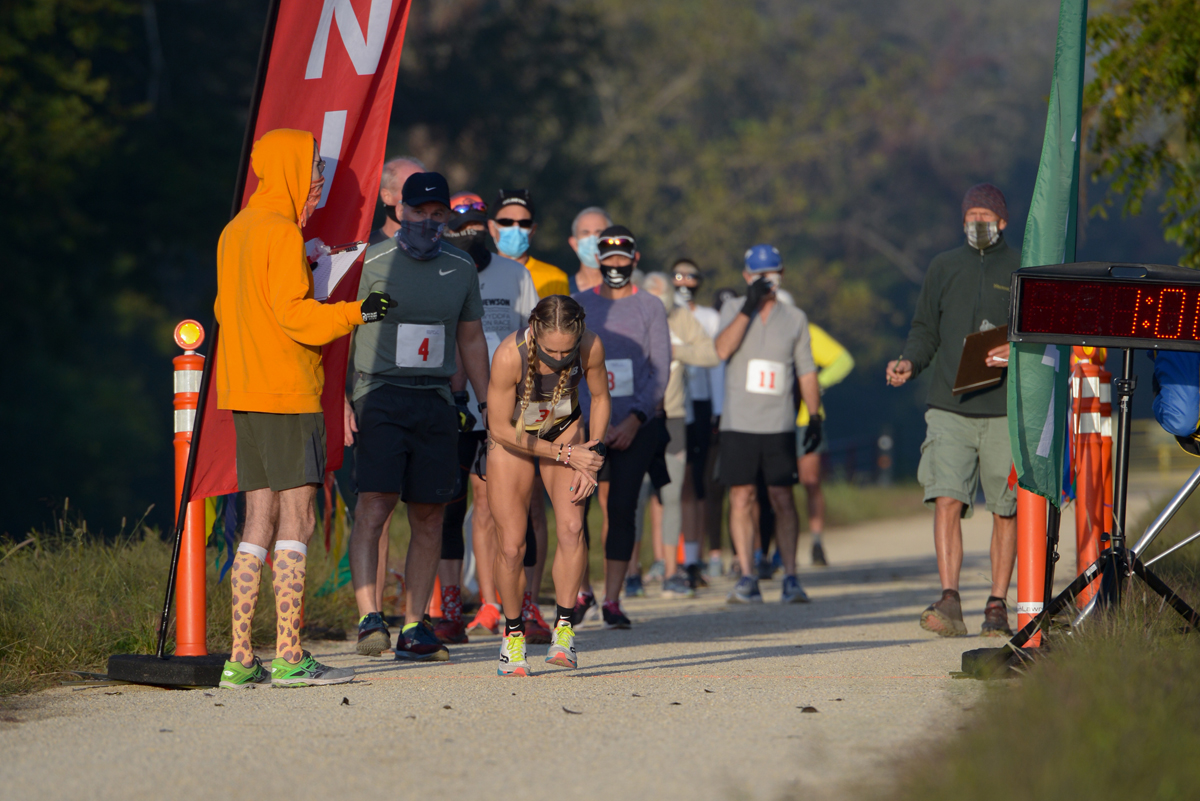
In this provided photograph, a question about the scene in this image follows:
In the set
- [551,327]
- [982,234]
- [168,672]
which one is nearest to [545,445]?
[551,327]

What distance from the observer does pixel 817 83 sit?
148 feet

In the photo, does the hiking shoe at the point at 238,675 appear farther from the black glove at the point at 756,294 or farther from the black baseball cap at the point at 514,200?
the black glove at the point at 756,294

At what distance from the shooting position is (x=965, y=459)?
316 inches

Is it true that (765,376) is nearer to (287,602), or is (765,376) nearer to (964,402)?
(964,402)

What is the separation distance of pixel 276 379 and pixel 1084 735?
333 centimetres

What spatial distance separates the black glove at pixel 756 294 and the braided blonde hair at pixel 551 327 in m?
3.63

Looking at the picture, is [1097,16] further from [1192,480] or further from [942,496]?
[1192,480]

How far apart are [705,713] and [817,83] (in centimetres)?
4152

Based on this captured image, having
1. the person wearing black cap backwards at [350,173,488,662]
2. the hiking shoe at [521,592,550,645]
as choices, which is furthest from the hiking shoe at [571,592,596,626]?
the person wearing black cap backwards at [350,173,488,662]

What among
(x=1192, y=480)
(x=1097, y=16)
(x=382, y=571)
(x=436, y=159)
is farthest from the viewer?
(x=436, y=159)

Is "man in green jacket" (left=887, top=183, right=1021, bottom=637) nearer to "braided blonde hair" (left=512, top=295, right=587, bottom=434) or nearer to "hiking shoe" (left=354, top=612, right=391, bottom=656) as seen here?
"braided blonde hair" (left=512, top=295, right=587, bottom=434)

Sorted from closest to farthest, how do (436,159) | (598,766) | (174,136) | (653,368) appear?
1. (598,766)
2. (653,368)
3. (174,136)
4. (436,159)

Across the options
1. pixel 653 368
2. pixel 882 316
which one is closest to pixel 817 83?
pixel 882 316

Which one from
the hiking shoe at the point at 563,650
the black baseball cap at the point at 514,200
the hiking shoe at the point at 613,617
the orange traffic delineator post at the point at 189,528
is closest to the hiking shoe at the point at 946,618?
the hiking shoe at the point at 613,617
